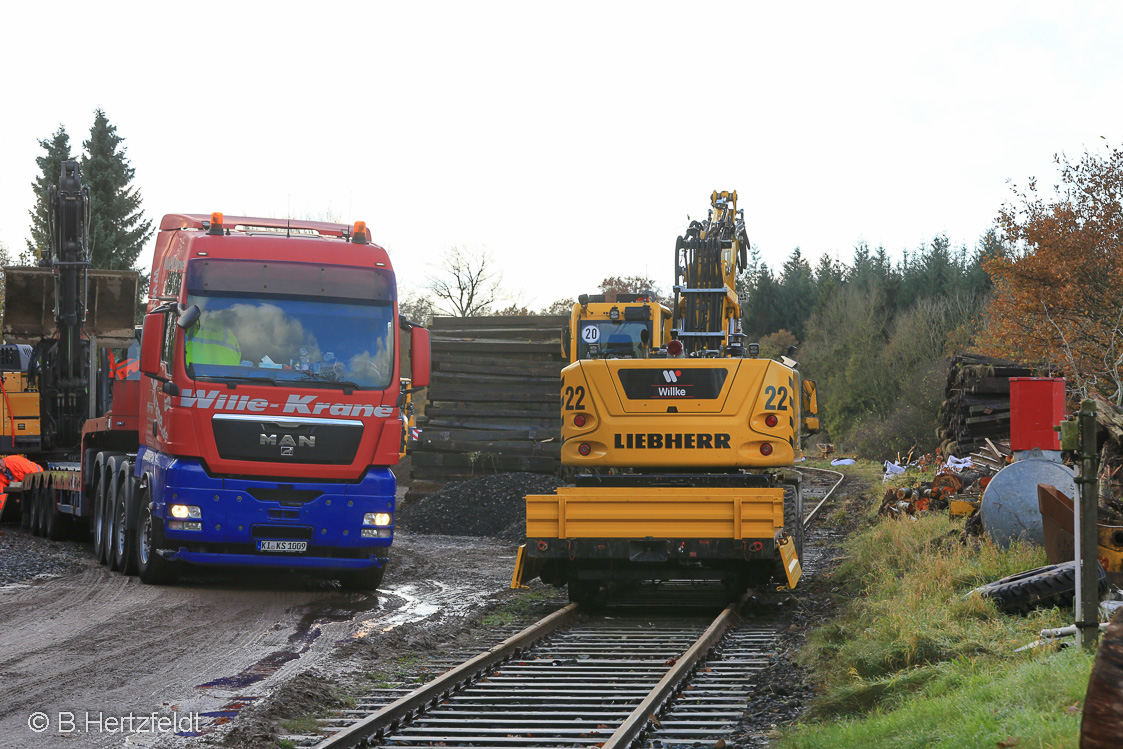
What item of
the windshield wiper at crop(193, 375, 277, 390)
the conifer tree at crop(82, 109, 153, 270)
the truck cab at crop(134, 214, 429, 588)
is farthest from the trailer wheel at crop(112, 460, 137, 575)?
the conifer tree at crop(82, 109, 153, 270)

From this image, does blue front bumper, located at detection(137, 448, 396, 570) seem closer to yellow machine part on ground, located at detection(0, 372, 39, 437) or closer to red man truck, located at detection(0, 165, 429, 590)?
red man truck, located at detection(0, 165, 429, 590)

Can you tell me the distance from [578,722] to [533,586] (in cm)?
760

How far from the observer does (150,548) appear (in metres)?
13.6

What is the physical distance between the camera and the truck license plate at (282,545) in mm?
12852

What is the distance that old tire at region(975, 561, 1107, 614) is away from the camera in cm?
895

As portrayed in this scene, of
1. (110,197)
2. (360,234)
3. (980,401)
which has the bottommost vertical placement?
(980,401)

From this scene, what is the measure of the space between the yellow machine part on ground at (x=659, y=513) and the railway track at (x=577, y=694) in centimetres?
88

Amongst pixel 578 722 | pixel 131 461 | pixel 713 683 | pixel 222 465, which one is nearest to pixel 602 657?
pixel 713 683

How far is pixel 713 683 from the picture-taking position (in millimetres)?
8695

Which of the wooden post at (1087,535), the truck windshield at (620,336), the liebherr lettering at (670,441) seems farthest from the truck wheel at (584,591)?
the truck windshield at (620,336)

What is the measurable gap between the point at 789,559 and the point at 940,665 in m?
4.25

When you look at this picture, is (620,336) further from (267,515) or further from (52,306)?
(52,306)

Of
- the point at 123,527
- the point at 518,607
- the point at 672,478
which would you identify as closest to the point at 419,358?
the point at 518,607

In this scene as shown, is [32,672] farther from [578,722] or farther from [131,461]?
[131,461]
